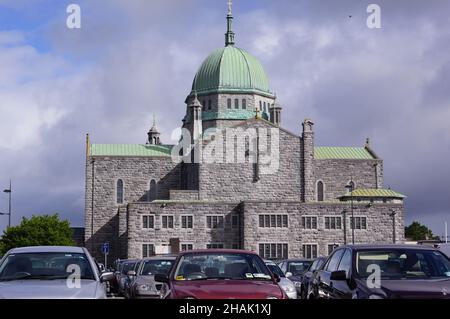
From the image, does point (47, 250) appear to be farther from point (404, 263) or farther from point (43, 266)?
point (404, 263)

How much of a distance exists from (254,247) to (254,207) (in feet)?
11.4

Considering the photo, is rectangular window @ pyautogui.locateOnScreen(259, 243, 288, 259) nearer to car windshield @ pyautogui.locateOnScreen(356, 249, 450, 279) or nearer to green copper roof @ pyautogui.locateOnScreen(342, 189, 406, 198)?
green copper roof @ pyautogui.locateOnScreen(342, 189, 406, 198)

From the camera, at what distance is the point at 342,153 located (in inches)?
3253

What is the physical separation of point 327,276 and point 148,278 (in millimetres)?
8053

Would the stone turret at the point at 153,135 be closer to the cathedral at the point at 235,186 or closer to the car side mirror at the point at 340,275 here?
the cathedral at the point at 235,186

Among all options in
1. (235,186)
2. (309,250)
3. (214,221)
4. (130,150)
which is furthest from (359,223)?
(130,150)

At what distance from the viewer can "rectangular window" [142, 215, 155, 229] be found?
68250 millimetres

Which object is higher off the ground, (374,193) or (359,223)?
(374,193)

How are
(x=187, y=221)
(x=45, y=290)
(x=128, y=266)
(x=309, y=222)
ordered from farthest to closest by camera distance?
1. (x=309, y=222)
2. (x=187, y=221)
3. (x=128, y=266)
4. (x=45, y=290)

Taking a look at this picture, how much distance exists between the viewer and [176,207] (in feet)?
226

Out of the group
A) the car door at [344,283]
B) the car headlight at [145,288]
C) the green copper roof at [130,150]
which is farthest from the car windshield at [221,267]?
the green copper roof at [130,150]

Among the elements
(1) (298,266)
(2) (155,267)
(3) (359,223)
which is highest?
(3) (359,223)
